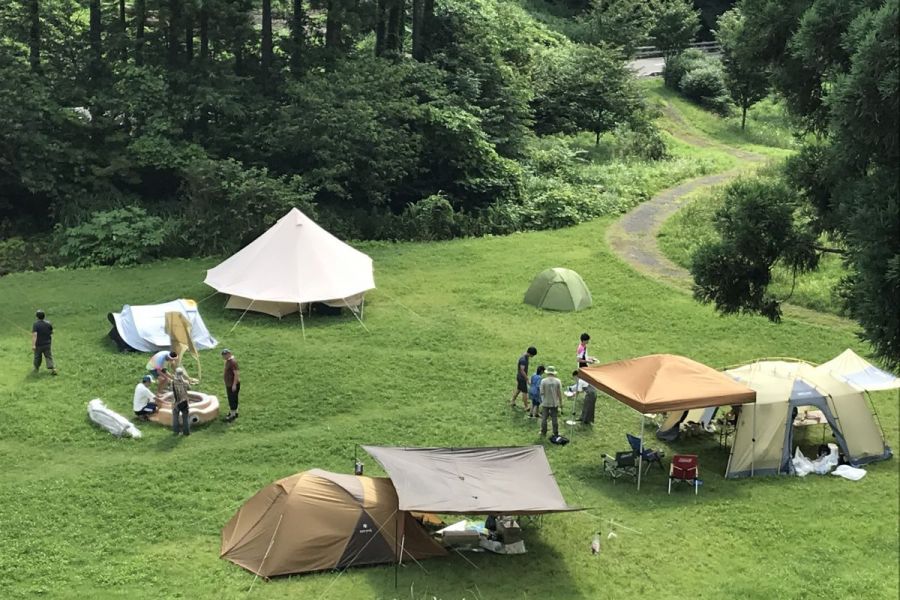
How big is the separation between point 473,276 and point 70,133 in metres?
14.4

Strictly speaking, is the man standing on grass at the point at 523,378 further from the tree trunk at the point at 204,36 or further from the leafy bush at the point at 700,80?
the leafy bush at the point at 700,80

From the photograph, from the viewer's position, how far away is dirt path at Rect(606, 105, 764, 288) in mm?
28094

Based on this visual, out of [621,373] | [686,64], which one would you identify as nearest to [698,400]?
[621,373]

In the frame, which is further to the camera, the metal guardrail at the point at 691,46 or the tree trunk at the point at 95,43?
the metal guardrail at the point at 691,46

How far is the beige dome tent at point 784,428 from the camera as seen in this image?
644 inches

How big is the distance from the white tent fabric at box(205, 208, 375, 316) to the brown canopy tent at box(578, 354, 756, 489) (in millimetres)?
8247

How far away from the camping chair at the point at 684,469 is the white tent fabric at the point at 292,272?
1006 centimetres

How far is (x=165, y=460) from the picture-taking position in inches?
632

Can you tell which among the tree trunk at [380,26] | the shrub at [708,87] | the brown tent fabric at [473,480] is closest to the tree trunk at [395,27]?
the tree trunk at [380,26]

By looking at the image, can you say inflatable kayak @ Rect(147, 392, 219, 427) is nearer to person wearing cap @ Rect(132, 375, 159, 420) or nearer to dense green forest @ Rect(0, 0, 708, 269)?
person wearing cap @ Rect(132, 375, 159, 420)

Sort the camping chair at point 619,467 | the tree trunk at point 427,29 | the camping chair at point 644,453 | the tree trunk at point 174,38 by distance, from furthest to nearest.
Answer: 1. the tree trunk at point 427,29
2. the tree trunk at point 174,38
3. the camping chair at point 644,453
4. the camping chair at point 619,467

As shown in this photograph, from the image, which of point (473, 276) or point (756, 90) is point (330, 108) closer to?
point (473, 276)

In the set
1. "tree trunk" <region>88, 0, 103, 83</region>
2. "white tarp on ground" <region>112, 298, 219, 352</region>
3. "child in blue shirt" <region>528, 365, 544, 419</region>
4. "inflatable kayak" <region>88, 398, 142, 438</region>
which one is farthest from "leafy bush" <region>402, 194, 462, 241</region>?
"inflatable kayak" <region>88, 398, 142, 438</region>

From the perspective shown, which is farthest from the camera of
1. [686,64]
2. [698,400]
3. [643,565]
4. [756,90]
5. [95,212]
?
[686,64]
